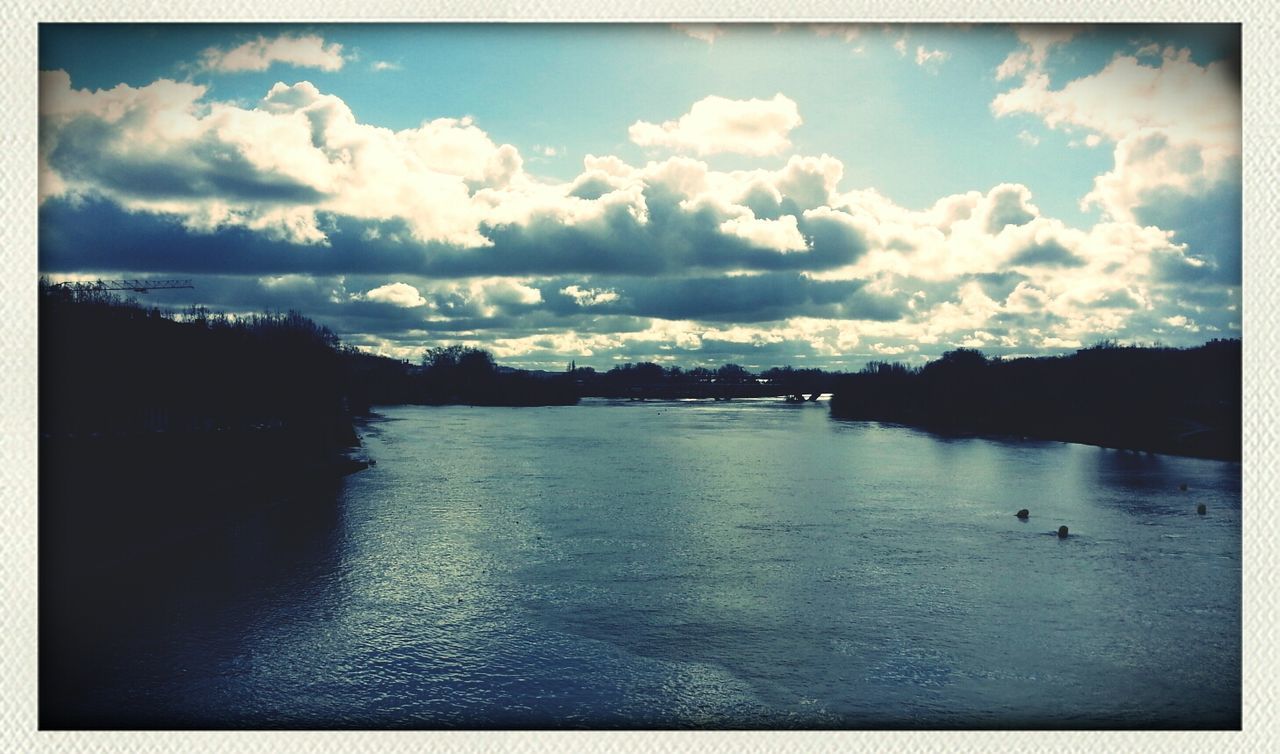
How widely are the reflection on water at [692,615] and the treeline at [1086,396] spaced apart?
36.7 inches

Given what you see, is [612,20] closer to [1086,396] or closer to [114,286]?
[114,286]

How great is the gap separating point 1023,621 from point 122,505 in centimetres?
802

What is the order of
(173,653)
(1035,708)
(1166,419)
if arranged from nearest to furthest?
(1035,708) < (173,653) < (1166,419)

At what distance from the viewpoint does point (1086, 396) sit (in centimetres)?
2095

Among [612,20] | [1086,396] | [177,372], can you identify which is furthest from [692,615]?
[1086,396]

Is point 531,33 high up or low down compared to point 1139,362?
up

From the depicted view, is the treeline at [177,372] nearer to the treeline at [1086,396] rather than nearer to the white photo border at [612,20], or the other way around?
the white photo border at [612,20]

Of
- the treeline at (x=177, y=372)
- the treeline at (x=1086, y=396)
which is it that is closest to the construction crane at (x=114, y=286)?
the treeline at (x=177, y=372)

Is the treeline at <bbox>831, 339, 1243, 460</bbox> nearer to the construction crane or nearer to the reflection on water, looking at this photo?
the reflection on water

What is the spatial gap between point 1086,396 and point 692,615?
17.3 metres

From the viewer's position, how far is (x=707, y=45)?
4.36m

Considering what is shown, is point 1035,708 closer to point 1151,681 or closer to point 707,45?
point 1151,681

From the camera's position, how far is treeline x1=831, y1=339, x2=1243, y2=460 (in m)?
6.31

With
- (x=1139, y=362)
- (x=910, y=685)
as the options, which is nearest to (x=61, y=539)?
(x=910, y=685)
